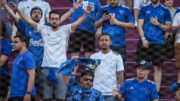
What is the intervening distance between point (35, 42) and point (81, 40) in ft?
2.19

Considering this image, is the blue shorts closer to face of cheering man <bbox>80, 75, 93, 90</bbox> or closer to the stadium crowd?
the stadium crowd

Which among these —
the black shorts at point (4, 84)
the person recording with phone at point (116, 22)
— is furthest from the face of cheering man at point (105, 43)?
the black shorts at point (4, 84)

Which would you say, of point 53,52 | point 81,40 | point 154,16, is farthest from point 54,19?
point 154,16

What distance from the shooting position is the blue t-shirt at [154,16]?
6539mm

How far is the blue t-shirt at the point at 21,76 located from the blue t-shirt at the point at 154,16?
1823 mm

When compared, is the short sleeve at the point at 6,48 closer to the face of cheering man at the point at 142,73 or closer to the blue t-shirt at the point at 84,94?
the blue t-shirt at the point at 84,94

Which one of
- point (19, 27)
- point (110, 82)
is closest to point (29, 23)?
point (19, 27)

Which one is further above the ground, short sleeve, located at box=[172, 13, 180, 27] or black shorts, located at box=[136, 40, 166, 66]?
short sleeve, located at box=[172, 13, 180, 27]

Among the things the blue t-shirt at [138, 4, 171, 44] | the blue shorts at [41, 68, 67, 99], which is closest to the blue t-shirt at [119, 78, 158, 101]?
the blue shorts at [41, 68, 67, 99]

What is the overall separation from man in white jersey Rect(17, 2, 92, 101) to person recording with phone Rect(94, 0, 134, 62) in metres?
0.52

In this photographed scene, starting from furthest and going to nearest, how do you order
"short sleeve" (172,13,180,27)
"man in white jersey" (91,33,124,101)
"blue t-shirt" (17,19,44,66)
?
"short sleeve" (172,13,180,27) → "blue t-shirt" (17,19,44,66) → "man in white jersey" (91,33,124,101)

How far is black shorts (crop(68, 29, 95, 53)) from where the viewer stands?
6671 mm

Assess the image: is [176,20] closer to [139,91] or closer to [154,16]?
[154,16]

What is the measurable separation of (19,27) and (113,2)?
1363 mm
